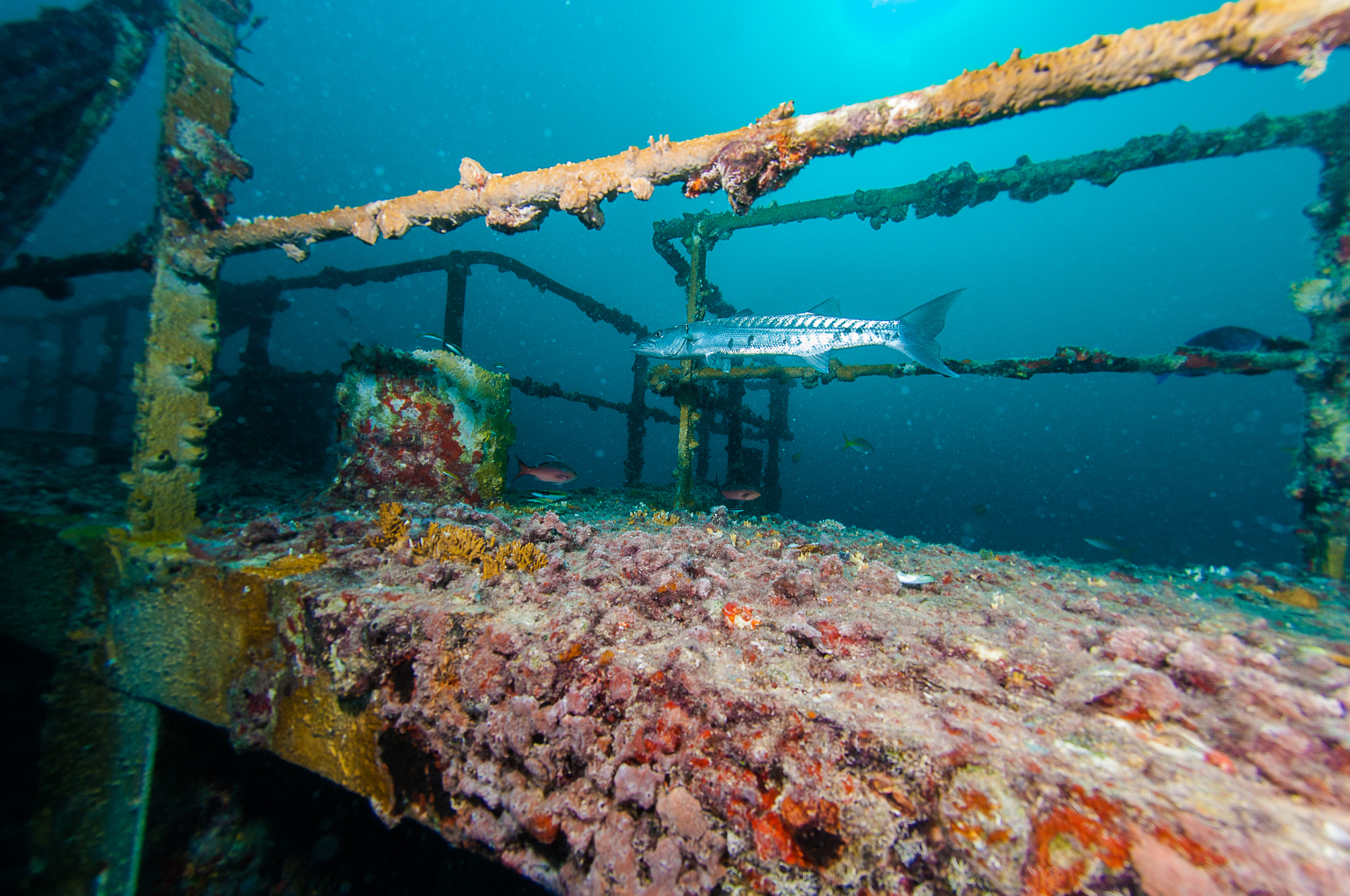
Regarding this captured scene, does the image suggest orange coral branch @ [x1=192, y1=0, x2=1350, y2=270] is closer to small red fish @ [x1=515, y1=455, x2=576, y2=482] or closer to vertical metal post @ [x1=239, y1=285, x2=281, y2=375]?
small red fish @ [x1=515, y1=455, x2=576, y2=482]

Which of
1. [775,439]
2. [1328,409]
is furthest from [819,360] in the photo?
[775,439]

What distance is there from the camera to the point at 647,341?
5.28 m

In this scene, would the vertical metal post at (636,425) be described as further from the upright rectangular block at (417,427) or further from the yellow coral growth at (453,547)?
the yellow coral growth at (453,547)

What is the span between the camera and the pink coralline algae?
3.11 feet

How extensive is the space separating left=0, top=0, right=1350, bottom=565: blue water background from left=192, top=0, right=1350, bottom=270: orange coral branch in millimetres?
49891

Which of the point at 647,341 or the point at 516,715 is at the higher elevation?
the point at 647,341

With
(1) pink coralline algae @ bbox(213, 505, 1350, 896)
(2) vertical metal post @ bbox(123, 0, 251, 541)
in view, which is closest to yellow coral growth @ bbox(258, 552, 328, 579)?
(1) pink coralline algae @ bbox(213, 505, 1350, 896)

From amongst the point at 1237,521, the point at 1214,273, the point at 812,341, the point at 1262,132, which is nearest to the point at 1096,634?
the point at 812,341

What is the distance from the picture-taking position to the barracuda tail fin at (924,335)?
382 centimetres

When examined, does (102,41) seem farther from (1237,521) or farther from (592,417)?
(592,417)

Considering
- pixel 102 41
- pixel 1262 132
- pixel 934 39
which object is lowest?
pixel 1262 132

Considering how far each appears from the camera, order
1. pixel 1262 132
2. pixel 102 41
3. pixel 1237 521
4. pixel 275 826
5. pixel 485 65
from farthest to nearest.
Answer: pixel 485 65
pixel 1237 521
pixel 102 41
pixel 1262 132
pixel 275 826

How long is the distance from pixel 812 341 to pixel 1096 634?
327 cm

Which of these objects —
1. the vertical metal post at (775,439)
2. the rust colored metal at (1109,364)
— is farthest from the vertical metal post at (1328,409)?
the vertical metal post at (775,439)
